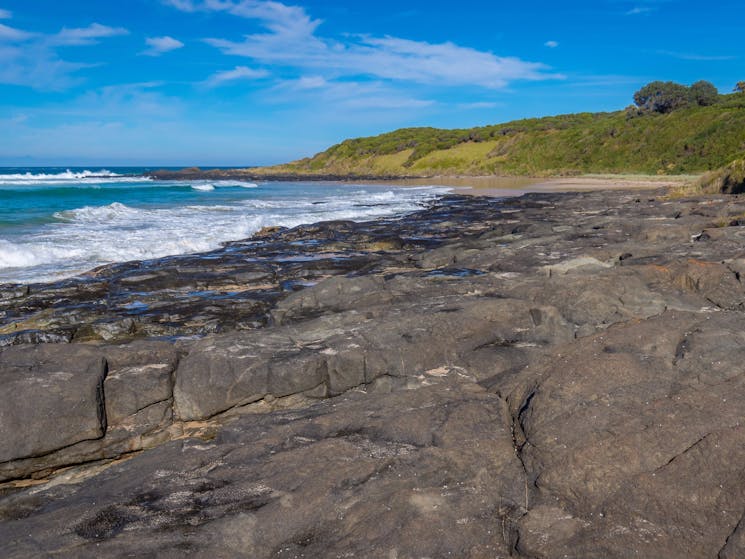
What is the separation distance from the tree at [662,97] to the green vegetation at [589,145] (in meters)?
0.12

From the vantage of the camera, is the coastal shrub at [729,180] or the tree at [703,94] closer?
the coastal shrub at [729,180]

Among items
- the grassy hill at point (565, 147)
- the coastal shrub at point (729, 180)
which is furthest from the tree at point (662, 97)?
the coastal shrub at point (729, 180)

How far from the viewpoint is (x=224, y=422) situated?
20.0ft

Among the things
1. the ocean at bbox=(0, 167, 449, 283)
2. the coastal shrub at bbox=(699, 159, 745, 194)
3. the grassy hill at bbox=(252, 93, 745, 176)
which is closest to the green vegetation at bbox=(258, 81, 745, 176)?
the grassy hill at bbox=(252, 93, 745, 176)

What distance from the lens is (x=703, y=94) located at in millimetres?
68375

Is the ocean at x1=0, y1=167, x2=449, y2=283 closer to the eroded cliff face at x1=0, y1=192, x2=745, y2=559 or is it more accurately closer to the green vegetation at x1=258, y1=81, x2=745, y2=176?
the eroded cliff face at x1=0, y1=192, x2=745, y2=559

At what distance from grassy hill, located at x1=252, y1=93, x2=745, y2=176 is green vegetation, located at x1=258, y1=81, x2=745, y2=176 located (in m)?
0.10

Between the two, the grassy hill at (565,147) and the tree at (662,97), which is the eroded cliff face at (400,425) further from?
the tree at (662,97)

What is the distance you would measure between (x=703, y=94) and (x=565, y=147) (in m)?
15.8

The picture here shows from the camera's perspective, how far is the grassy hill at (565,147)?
171 feet

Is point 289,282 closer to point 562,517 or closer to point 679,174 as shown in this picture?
point 562,517

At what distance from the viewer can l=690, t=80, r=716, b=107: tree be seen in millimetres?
67250

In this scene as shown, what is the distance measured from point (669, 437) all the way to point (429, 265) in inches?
381

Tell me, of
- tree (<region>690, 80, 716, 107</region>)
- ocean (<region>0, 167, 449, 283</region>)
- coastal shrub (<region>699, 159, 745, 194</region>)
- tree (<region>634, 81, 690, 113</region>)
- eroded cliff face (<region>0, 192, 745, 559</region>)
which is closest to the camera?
eroded cliff face (<region>0, 192, 745, 559</region>)
